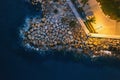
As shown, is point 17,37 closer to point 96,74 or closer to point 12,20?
point 12,20

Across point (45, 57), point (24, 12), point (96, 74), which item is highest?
point (24, 12)

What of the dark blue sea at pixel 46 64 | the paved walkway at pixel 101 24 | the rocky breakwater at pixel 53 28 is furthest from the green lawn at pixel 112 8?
the dark blue sea at pixel 46 64

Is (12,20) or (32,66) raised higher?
(12,20)

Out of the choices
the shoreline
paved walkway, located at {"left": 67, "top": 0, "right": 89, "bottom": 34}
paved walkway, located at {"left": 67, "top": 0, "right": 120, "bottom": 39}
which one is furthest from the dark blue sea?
paved walkway, located at {"left": 67, "top": 0, "right": 89, "bottom": 34}

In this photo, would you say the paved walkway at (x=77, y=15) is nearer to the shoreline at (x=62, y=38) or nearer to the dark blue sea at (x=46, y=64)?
the shoreline at (x=62, y=38)

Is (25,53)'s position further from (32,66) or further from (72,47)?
(72,47)

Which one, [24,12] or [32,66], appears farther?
[24,12]

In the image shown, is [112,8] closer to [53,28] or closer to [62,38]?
[62,38]

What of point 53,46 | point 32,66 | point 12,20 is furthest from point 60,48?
point 12,20
